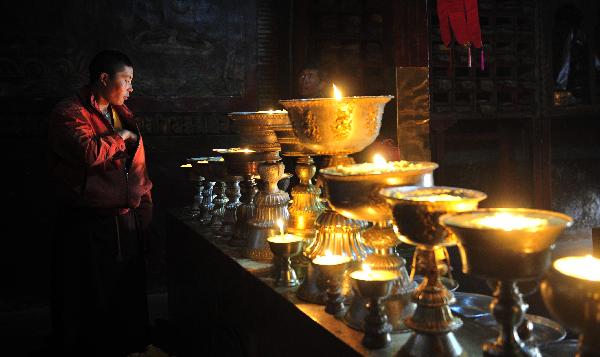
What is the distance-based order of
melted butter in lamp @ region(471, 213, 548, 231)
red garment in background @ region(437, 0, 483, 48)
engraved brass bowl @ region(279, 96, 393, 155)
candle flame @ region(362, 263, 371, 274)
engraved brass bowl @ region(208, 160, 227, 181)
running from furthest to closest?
red garment in background @ region(437, 0, 483, 48), engraved brass bowl @ region(208, 160, 227, 181), engraved brass bowl @ region(279, 96, 393, 155), candle flame @ region(362, 263, 371, 274), melted butter in lamp @ region(471, 213, 548, 231)

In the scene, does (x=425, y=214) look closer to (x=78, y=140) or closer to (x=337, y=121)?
(x=337, y=121)

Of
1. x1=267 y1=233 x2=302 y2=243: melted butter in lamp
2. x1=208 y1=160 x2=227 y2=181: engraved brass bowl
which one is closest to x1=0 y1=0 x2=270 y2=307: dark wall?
x1=208 y1=160 x2=227 y2=181: engraved brass bowl

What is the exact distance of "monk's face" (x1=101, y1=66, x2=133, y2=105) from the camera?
141 inches

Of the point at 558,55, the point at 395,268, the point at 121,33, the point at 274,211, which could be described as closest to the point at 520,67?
the point at 558,55

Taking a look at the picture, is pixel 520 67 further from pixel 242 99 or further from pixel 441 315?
pixel 441 315

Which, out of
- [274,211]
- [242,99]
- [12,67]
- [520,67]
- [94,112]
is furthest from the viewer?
[520,67]

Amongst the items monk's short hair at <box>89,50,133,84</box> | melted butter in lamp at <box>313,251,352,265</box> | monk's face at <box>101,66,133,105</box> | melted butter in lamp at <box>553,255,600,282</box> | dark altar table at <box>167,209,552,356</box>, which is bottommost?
dark altar table at <box>167,209,552,356</box>

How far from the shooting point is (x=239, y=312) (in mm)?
2789

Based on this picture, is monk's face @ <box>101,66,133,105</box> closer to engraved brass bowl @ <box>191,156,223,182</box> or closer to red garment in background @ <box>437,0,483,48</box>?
engraved brass bowl @ <box>191,156,223,182</box>

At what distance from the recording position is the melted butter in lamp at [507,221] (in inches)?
51.7

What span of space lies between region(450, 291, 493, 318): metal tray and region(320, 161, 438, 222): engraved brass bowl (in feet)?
1.37

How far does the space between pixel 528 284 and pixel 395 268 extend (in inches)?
18.6

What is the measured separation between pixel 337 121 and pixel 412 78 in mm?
2241

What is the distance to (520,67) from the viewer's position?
23.6 feet
